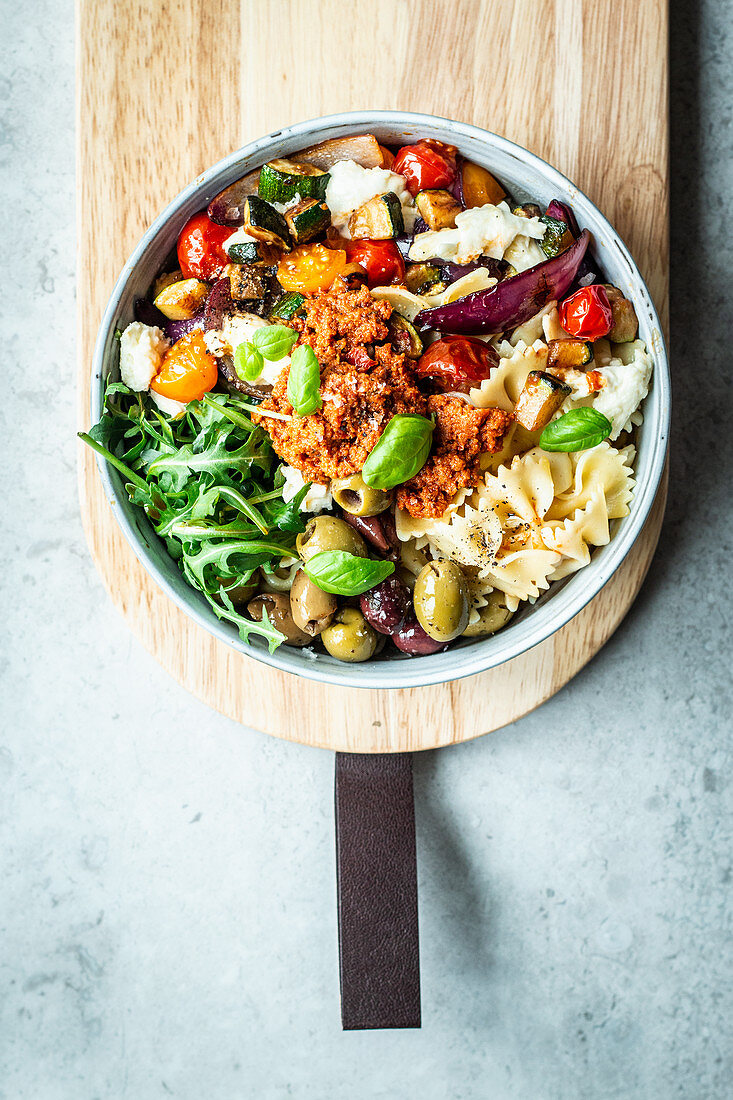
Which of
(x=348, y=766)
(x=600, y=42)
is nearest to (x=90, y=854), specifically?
(x=348, y=766)

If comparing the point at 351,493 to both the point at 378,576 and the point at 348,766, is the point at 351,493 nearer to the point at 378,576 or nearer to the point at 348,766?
the point at 378,576

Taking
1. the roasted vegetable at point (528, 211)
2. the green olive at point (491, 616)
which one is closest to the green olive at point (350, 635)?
the green olive at point (491, 616)

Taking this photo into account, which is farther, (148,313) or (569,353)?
(148,313)

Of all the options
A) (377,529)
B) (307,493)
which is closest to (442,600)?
(377,529)

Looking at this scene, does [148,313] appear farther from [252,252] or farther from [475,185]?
[475,185]

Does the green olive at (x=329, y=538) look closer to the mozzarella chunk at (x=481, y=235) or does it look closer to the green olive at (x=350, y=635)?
the green olive at (x=350, y=635)

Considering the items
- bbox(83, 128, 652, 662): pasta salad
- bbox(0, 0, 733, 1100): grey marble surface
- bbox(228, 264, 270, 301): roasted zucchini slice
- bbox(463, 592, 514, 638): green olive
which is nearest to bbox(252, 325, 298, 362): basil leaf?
bbox(83, 128, 652, 662): pasta salad
